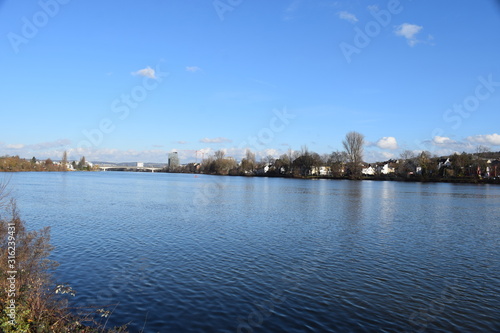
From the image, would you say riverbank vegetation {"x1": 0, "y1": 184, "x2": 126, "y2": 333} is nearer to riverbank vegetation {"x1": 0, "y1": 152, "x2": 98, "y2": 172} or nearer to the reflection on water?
the reflection on water

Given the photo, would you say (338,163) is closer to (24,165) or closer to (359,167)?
(359,167)

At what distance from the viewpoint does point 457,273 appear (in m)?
14.5

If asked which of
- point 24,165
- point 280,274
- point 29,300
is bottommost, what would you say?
point 280,274

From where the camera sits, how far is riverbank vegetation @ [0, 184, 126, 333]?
6.97m

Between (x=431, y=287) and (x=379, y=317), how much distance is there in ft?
13.1

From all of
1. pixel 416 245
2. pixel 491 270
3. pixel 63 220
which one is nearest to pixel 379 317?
pixel 491 270

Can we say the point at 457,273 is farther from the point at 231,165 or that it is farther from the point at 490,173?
the point at 231,165

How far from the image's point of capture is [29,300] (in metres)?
7.80

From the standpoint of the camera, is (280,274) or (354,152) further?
(354,152)

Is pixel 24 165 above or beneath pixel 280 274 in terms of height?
above

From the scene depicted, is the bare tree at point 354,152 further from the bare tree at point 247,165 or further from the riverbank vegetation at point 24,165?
the riverbank vegetation at point 24,165

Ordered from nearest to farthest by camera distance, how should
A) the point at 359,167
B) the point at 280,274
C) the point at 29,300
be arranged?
the point at 29,300 → the point at 280,274 → the point at 359,167

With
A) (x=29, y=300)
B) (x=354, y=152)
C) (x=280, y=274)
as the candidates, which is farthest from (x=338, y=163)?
(x=29, y=300)

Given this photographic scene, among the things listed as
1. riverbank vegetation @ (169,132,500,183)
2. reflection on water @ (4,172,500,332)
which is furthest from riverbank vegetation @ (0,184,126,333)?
riverbank vegetation @ (169,132,500,183)
